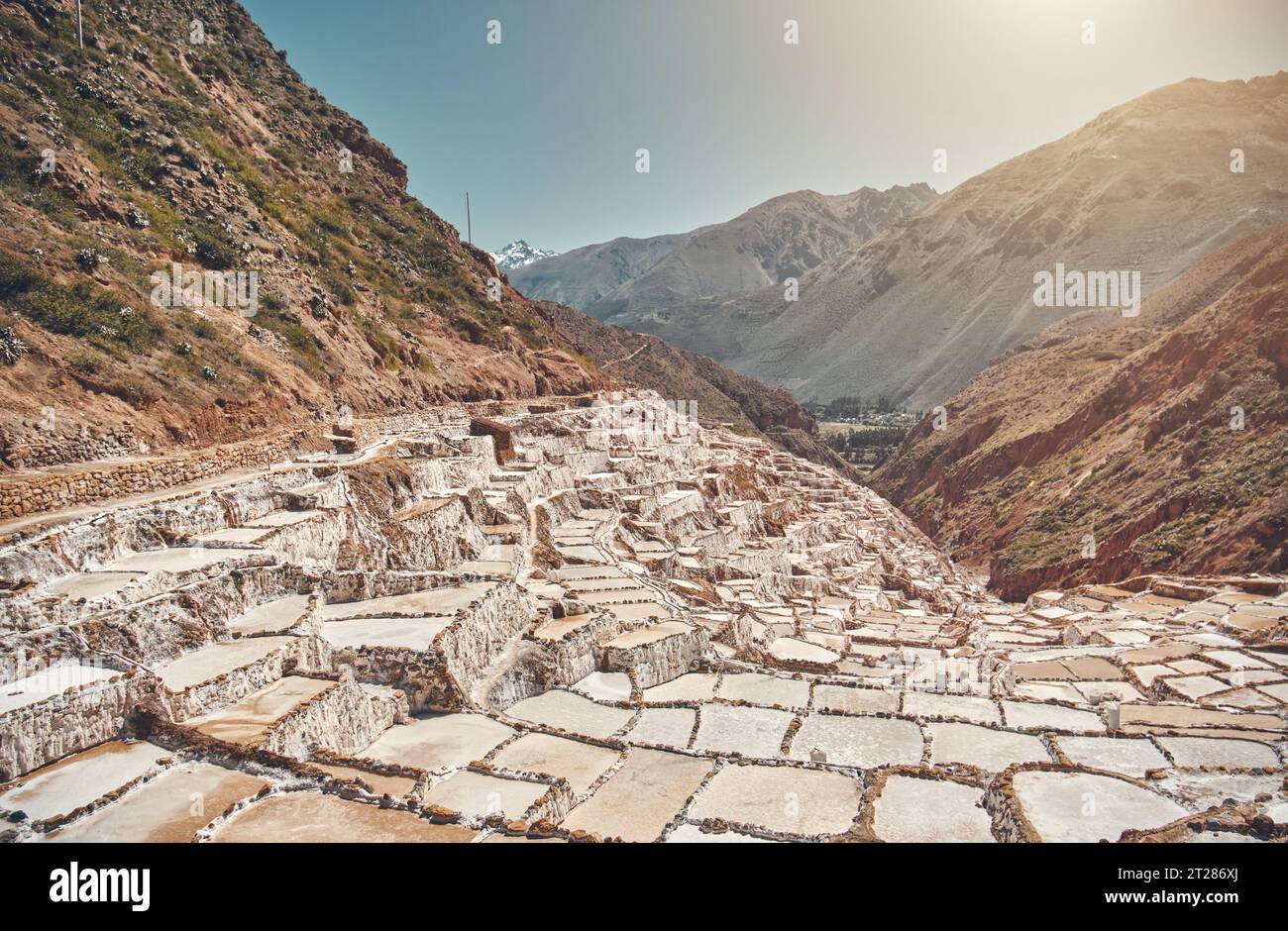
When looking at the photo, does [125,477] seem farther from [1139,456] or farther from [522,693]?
[1139,456]

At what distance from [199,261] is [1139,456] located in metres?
48.2

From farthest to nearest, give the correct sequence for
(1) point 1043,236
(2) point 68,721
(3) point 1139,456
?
1. (1) point 1043,236
2. (3) point 1139,456
3. (2) point 68,721

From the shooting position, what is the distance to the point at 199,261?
29.5 m

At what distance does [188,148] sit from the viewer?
3403 cm

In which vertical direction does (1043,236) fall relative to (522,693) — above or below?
above

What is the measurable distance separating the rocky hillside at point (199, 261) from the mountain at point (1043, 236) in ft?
283

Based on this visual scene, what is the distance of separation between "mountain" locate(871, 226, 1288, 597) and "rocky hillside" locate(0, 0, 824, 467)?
30.3 metres

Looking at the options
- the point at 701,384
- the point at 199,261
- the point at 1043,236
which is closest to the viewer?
the point at 199,261

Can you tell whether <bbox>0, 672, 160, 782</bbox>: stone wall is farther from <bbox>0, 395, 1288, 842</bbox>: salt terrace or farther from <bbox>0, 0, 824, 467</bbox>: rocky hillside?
<bbox>0, 0, 824, 467</bbox>: rocky hillside

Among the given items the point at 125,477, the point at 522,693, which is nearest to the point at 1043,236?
the point at 522,693

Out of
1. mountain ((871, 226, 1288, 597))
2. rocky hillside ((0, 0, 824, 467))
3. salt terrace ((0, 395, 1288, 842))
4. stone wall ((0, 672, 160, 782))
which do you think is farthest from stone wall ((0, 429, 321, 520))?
mountain ((871, 226, 1288, 597))

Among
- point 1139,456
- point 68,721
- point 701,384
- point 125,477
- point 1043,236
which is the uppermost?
point 1043,236
